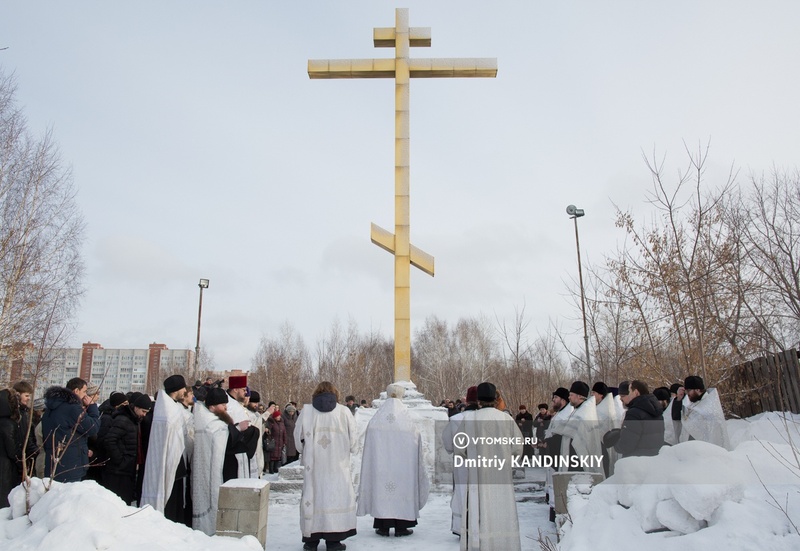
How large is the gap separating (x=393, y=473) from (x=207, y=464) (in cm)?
206

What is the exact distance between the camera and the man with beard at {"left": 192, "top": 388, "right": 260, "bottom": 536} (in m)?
5.77

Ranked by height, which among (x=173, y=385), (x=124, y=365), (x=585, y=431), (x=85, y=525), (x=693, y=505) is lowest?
(x=85, y=525)


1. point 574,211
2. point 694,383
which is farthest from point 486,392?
point 574,211

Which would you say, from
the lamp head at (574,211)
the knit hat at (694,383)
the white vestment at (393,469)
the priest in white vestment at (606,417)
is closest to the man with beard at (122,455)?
the white vestment at (393,469)

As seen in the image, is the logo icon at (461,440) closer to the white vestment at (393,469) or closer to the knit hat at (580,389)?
the white vestment at (393,469)

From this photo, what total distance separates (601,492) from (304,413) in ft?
9.85

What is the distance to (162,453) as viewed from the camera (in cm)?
564

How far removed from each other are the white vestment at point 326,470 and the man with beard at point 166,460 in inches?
43.2

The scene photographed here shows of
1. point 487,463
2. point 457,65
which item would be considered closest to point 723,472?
point 487,463

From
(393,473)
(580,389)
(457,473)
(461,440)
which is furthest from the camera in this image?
(580,389)

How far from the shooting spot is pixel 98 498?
13.8 ft

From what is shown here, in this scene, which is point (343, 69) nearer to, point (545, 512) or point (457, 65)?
point (457, 65)

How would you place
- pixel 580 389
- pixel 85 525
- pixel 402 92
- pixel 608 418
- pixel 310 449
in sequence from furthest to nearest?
1. pixel 402 92
2. pixel 608 418
3. pixel 580 389
4. pixel 310 449
5. pixel 85 525

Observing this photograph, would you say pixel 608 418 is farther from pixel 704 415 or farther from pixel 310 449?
pixel 310 449
